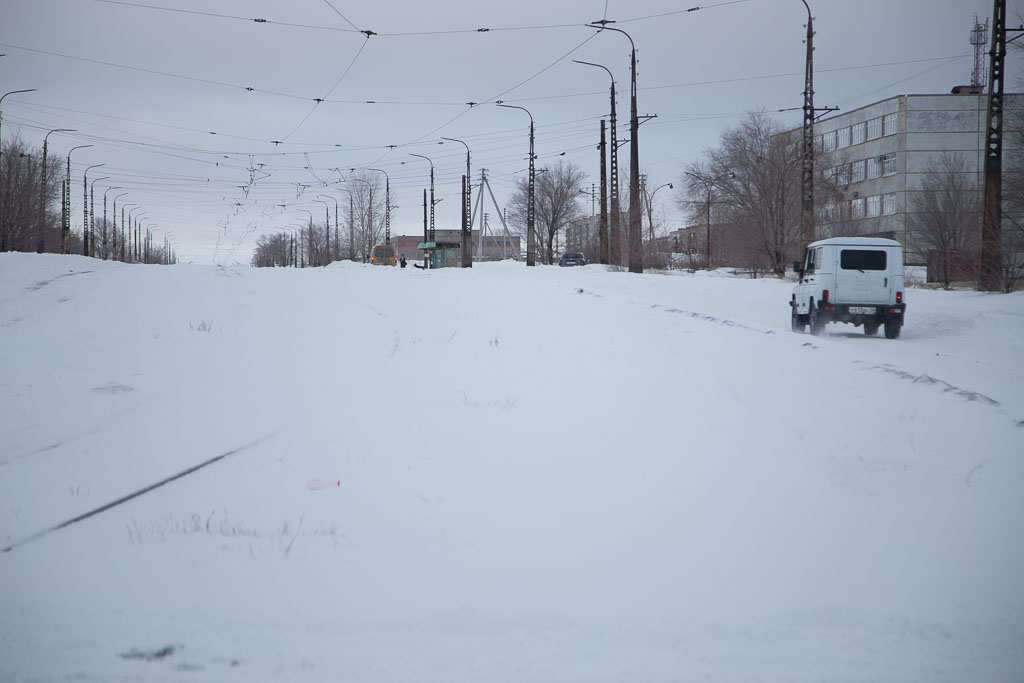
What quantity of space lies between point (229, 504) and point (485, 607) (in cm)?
226

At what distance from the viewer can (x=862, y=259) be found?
53.8ft

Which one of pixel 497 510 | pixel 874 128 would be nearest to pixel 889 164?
pixel 874 128

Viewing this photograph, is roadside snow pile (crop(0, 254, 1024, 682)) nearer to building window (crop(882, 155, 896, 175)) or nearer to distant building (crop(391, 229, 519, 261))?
distant building (crop(391, 229, 519, 261))

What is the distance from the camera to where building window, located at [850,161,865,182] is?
7006 cm

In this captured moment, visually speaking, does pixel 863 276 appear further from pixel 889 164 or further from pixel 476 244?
pixel 476 244

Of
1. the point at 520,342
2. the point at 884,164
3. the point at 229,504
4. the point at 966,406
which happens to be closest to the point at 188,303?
the point at 520,342

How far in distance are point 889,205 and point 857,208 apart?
4.78 metres

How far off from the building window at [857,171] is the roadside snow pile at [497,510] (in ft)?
227

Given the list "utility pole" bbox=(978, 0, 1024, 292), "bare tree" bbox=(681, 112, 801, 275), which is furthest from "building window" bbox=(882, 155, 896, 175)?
"utility pole" bbox=(978, 0, 1024, 292)

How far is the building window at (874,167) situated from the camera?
67438mm

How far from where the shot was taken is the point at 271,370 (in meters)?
8.57

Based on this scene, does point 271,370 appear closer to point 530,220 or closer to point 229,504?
point 229,504

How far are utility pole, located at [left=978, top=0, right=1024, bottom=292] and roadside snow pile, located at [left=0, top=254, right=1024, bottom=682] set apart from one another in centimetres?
1490

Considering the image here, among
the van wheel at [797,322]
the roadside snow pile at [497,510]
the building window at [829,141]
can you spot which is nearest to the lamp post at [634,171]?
the van wheel at [797,322]
